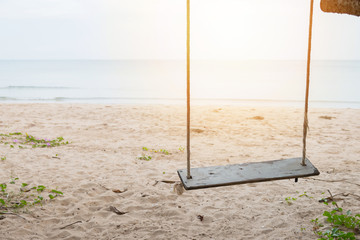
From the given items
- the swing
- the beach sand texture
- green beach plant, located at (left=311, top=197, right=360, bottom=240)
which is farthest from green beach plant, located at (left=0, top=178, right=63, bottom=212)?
green beach plant, located at (left=311, top=197, right=360, bottom=240)

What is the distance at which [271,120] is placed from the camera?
834 cm

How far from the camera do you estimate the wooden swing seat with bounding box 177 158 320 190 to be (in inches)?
84.7

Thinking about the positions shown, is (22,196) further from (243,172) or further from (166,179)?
(243,172)

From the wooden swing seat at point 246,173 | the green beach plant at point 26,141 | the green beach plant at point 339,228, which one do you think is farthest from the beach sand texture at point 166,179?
the wooden swing seat at point 246,173

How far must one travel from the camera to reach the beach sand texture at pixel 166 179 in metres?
2.72

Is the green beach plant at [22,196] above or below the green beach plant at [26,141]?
below

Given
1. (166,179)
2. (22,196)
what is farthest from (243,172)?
(22,196)

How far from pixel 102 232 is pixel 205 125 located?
526cm

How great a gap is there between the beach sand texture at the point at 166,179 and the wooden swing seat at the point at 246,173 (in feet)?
2.04

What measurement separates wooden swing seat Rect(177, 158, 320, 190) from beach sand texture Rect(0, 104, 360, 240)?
Answer: 621 mm

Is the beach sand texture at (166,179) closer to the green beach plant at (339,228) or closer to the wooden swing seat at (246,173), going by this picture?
the green beach plant at (339,228)

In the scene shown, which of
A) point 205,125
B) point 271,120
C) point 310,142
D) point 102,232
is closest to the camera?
point 102,232

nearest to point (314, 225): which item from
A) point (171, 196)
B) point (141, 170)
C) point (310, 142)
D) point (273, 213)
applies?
point (273, 213)

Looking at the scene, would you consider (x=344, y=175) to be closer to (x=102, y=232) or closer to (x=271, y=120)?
(x=102, y=232)
